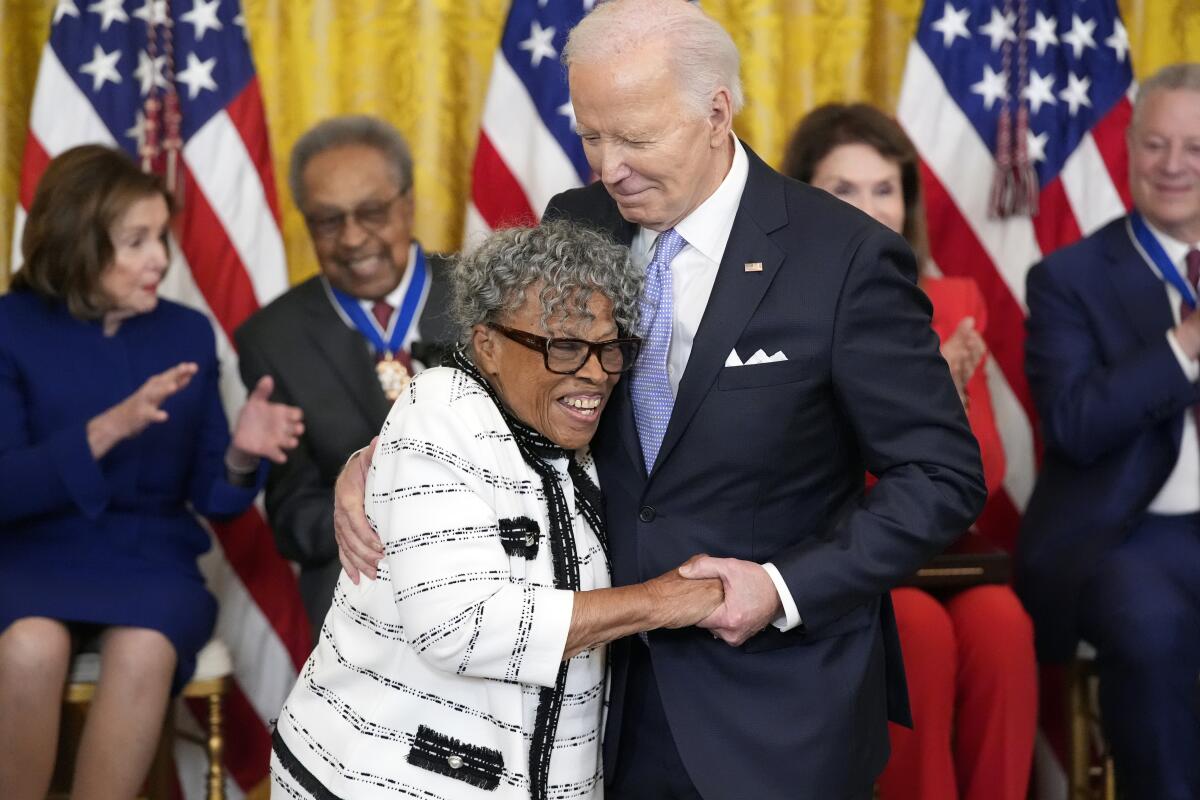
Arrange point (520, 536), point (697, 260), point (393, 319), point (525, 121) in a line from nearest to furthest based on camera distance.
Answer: point (520, 536)
point (697, 260)
point (393, 319)
point (525, 121)

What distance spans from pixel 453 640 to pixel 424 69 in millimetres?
2768

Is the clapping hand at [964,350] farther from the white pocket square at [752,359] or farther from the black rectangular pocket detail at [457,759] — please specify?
the black rectangular pocket detail at [457,759]

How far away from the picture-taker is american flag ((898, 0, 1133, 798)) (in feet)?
15.4

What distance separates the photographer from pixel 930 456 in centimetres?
243

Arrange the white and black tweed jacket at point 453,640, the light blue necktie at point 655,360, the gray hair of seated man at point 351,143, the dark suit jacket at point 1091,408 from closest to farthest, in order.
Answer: the white and black tweed jacket at point 453,640 → the light blue necktie at point 655,360 → the dark suit jacket at point 1091,408 → the gray hair of seated man at point 351,143

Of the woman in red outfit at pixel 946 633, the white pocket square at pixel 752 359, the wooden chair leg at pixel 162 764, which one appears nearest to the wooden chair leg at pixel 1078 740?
the woman in red outfit at pixel 946 633

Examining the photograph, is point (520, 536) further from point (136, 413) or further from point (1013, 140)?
point (1013, 140)

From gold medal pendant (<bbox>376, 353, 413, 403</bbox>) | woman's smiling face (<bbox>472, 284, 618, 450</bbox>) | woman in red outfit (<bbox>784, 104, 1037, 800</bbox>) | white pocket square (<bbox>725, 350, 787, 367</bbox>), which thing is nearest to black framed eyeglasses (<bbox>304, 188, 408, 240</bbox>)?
gold medal pendant (<bbox>376, 353, 413, 403</bbox>)

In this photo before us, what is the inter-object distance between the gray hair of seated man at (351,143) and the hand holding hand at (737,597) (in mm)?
2118

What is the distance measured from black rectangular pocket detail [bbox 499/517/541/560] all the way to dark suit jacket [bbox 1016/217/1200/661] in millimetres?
2003

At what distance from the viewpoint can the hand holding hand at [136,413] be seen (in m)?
3.63

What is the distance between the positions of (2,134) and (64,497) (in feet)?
4.44

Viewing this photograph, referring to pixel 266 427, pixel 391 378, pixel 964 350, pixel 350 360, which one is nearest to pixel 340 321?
pixel 350 360

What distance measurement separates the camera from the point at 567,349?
94.6 inches
